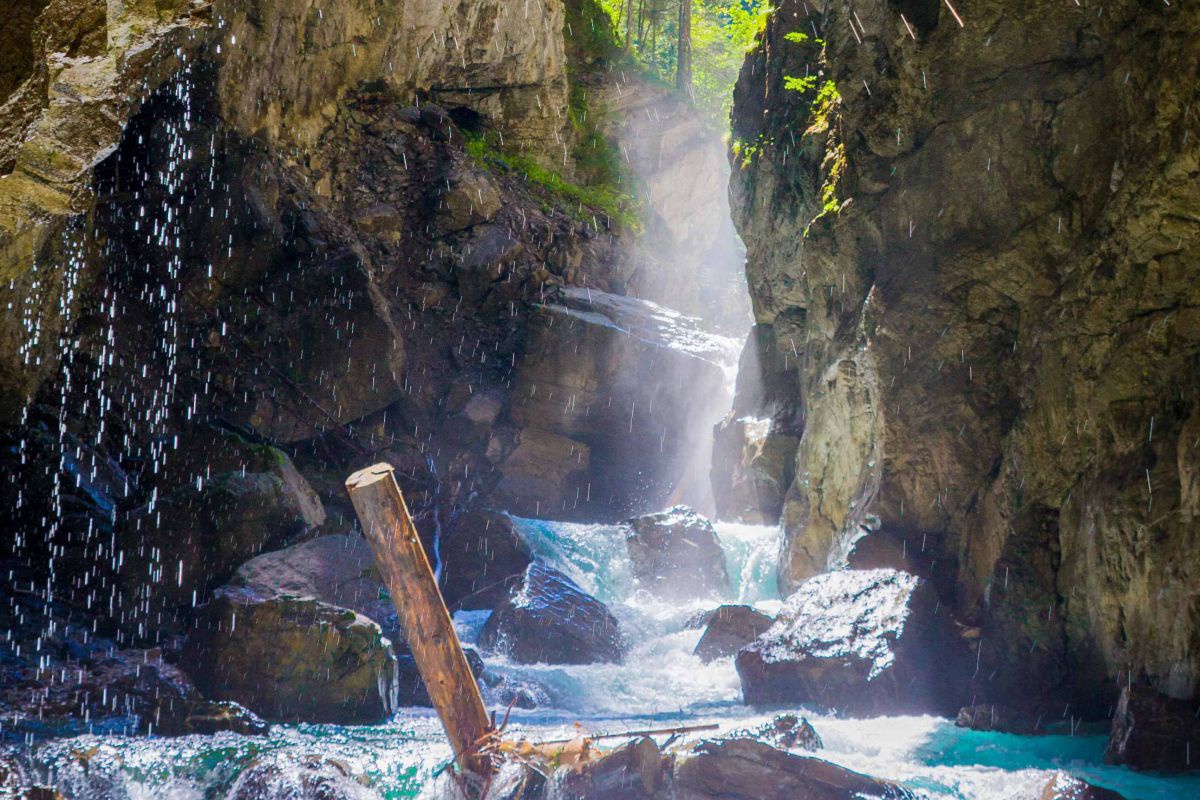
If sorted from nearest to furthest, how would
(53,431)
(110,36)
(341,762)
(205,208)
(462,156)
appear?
(341,762) < (110,36) < (53,431) < (205,208) < (462,156)

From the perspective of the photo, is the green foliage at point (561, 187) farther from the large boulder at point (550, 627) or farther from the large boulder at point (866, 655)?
the large boulder at point (866, 655)

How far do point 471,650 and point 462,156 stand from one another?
40.4 ft

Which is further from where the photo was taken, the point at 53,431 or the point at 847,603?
the point at 53,431

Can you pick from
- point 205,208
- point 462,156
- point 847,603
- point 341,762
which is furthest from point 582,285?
point 341,762

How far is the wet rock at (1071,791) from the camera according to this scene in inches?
205

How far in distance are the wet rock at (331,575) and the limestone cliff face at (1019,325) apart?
5.84 meters

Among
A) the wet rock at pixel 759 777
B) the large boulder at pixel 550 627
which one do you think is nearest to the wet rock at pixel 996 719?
the wet rock at pixel 759 777

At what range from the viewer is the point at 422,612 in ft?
16.6

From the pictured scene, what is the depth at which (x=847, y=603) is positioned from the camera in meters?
9.64

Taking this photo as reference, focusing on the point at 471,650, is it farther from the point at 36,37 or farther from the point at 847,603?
the point at 36,37

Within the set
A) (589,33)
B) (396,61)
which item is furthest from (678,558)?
(589,33)

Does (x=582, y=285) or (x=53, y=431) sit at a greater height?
(x=582, y=285)

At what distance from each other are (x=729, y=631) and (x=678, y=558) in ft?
10.5

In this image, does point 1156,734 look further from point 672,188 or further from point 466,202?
point 672,188
